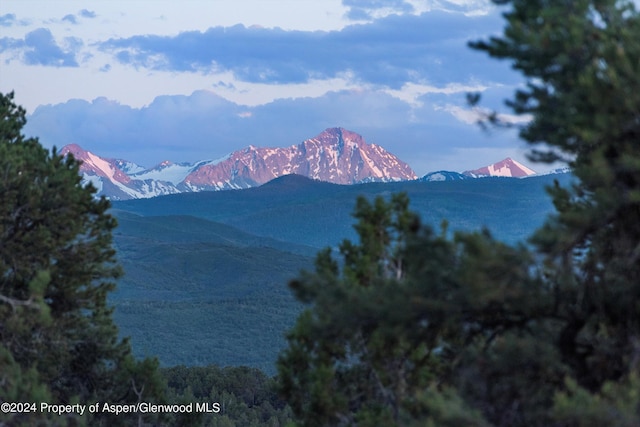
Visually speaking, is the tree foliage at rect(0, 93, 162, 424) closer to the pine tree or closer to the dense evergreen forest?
the dense evergreen forest

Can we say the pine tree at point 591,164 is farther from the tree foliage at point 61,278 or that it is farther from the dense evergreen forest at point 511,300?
the tree foliage at point 61,278

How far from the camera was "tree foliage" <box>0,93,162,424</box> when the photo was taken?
14891 millimetres

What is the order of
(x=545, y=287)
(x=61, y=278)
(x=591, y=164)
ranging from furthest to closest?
(x=61, y=278), (x=545, y=287), (x=591, y=164)

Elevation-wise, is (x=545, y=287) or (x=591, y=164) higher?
(x=591, y=164)

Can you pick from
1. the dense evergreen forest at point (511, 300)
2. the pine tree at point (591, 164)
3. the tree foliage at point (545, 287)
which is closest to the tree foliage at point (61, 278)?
the dense evergreen forest at point (511, 300)

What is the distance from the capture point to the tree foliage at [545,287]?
889 cm

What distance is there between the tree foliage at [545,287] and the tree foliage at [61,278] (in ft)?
17.2

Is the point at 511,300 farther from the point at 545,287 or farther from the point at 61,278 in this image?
the point at 61,278

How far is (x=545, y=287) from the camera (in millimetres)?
10227

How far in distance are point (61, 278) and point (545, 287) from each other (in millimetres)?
8762

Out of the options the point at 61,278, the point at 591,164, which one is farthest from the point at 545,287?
the point at 61,278

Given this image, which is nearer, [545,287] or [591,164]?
[591,164]

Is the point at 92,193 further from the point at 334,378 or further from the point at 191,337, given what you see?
the point at 191,337

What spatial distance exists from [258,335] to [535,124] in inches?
4570
